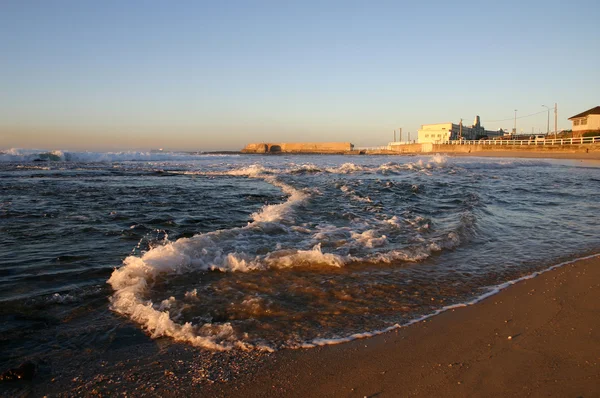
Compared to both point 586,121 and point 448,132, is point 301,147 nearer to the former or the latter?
point 448,132

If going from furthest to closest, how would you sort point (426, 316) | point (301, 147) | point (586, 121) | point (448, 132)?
point (301, 147) < point (448, 132) < point (586, 121) < point (426, 316)

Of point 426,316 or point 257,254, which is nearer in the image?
point 426,316

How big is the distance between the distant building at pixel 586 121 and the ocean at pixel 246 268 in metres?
44.2

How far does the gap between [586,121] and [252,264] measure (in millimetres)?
54418

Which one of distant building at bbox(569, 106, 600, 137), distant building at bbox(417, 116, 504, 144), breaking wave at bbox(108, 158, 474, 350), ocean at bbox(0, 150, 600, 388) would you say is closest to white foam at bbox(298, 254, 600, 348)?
ocean at bbox(0, 150, 600, 388)

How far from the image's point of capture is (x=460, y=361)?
7.91 feet

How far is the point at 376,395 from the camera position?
2.06 m

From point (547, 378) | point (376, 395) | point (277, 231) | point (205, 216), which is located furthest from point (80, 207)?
point (547, 378)

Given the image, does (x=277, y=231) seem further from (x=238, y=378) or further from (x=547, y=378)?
(x=547, y=378)

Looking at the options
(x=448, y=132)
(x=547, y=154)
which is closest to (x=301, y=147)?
(x=448, y=132)

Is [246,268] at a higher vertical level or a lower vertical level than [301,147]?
lower

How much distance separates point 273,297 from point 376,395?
1.58 metres

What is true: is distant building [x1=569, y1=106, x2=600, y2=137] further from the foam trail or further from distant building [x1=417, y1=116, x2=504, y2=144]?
the foam trail

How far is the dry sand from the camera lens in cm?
210
